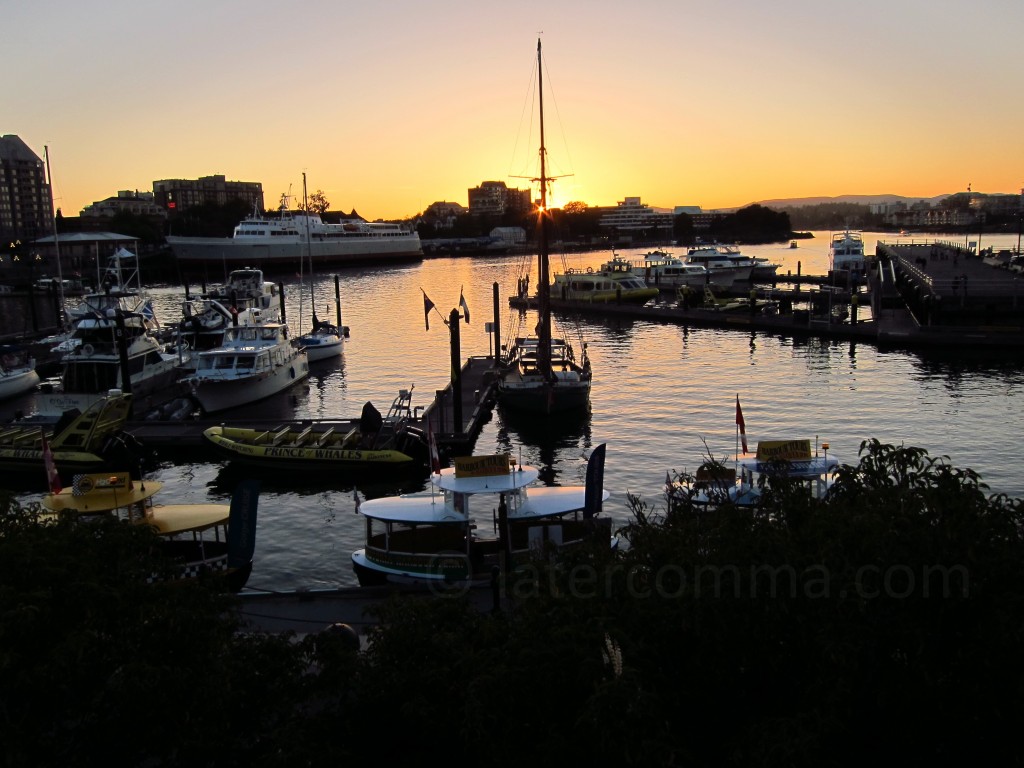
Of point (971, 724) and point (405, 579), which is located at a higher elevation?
point (971, 724)

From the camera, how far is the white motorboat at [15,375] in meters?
41.6

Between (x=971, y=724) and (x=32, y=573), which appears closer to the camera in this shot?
(x=971, y=724)

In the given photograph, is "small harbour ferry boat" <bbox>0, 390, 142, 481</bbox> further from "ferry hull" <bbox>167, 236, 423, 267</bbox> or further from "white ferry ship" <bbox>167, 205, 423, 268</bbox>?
"white ferry ship" <bbox>167, 205, 423, 268</bbox>

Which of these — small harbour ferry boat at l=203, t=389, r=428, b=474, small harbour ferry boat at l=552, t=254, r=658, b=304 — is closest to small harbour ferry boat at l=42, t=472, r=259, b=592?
small harbour ferry boat at l=203, t=389, r=428, b=474

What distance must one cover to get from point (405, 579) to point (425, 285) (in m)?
107

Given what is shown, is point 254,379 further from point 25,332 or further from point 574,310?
point 574,310

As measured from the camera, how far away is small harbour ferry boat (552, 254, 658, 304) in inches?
3120

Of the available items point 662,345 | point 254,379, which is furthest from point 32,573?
point 662,345

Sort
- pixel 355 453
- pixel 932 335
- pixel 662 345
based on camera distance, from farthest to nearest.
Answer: pixel 662 345, pixel 932 335, pixel 355 453

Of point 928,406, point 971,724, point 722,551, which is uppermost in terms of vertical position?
point 722,551

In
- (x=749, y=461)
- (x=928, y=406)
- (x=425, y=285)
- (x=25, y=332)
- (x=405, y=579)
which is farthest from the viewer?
(x=425, y=285)

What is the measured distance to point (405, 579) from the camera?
17.6 meters

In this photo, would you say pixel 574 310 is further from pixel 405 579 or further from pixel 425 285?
pixel 405 579

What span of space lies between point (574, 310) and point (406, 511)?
6116cm
